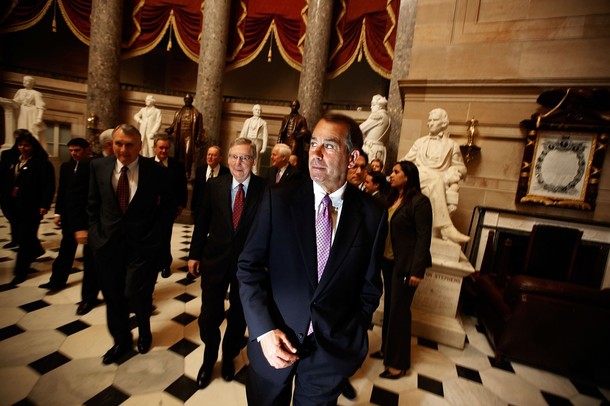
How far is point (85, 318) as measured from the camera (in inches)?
109

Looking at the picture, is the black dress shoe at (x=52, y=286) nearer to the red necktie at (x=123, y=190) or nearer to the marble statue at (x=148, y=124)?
the red necktie at (x=123, y=190)

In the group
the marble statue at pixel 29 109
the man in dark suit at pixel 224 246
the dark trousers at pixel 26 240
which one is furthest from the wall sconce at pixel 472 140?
the marble statue at pixel 29 109

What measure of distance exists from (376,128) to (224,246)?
12.9ft

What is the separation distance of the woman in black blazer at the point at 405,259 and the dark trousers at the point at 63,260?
354 centimetres

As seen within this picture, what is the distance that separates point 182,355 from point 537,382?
322cm

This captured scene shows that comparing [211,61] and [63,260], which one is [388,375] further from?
[211,61]

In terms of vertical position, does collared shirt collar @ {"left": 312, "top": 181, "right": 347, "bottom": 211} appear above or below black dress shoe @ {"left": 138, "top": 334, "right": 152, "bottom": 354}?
above

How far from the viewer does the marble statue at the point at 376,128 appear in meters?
4.95

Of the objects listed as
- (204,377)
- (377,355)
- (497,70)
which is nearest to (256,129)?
(497,70)

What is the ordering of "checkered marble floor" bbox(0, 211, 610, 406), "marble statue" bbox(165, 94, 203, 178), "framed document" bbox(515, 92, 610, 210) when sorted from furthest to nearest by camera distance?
1. "marble statue" bbox(165, 94, 203, 178)
2. "framed document" bbox(515, 92, 610, 210)
3. "checkered marble floor" bbox(0, 211, 610, 406)

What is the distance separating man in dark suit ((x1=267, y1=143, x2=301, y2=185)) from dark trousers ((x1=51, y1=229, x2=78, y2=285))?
2.50 metres

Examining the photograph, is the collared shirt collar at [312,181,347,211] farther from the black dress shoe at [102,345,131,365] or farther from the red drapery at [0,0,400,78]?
the red drapery at [0,0,400,78]

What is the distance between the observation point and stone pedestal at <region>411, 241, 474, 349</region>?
297 centimetres

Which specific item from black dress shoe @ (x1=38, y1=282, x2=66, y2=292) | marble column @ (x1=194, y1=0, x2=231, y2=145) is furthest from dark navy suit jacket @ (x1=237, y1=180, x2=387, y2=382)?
marble column @ (x1=194, y1=0, x2=231, y2=145)
